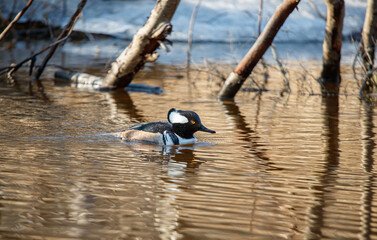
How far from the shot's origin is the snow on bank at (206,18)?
24.2 meters

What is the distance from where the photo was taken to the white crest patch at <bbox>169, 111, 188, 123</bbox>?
256 inches

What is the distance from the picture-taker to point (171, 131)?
6527 mm

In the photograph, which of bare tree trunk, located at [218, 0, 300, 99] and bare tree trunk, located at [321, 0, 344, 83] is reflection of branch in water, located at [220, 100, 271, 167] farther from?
bare tree trunk, located at [321, 0, 344, 83]

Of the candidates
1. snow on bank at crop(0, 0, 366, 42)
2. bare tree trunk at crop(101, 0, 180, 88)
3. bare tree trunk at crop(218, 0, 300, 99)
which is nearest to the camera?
bare tree trunk at crop(218, 0, 300, 99)

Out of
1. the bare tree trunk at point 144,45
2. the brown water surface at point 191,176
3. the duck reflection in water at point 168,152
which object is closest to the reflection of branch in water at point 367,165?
the brown water surface at point 191,176

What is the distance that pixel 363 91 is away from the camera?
1080 centimetres

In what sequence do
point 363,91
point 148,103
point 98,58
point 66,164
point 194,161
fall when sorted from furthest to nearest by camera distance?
point 98,58, point 363,91, point 148,103, point 194,161, point 66,164

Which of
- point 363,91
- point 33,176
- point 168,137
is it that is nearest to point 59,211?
point 33,176

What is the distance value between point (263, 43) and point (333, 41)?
2959mm

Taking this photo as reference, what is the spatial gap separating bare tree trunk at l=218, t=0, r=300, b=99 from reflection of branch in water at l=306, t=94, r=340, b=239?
133cm

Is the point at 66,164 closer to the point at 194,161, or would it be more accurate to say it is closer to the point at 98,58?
the point at 194,161

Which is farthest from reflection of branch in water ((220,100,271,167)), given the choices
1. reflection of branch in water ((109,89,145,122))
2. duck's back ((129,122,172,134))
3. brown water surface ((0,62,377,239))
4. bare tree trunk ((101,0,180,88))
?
bare tree trunk ((101,0,180,88))

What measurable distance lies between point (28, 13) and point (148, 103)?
575 inches

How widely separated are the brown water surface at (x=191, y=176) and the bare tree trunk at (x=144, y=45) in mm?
1475
